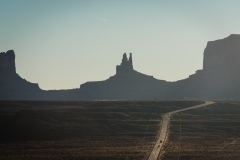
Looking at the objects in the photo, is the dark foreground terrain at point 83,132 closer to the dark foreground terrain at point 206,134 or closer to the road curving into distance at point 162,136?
the road curving into distance at point 162,136

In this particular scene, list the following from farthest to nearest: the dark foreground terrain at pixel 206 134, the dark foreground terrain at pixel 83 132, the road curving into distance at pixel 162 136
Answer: the dark foreground terrain at pixel 83 132 → the dark foreground terrain at pixel 206 134 → the road curving into distance at pixel 162 136

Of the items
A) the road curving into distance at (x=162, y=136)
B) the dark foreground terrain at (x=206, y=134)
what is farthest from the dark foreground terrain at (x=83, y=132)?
the dark foreground terrain at (x=206, y=134)

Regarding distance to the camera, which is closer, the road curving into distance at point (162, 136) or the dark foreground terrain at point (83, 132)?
the road curving into distance at point (162, 136)

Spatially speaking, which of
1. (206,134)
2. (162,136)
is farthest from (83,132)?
(206,134)

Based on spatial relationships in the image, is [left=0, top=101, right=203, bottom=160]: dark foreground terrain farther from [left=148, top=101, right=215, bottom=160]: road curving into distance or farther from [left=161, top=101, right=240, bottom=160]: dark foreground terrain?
[left=161, top=101, right=240, bottom=160]: dark foreground terrain

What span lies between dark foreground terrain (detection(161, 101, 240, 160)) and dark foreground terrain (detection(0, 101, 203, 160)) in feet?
12.4

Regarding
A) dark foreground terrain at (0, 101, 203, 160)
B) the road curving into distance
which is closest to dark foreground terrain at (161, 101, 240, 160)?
the road curving into distance

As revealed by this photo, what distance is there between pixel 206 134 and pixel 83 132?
2214 cm

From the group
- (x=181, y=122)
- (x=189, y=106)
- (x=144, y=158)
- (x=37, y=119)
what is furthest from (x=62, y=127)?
(x=189, y=106)

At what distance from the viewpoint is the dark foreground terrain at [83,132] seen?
212ft

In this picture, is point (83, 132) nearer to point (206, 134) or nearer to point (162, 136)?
point (162, 136)

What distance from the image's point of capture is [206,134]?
87.0 metres

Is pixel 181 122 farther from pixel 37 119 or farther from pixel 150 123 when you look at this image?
pixel 37 119

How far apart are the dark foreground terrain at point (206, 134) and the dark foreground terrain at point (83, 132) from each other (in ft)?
12.4
